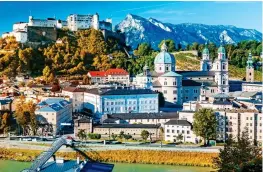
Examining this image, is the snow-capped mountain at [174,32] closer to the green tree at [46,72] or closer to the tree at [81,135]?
the green tree at [46,72]

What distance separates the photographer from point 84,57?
997 inches

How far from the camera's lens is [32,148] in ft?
→ 42.6

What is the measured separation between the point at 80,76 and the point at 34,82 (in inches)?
109

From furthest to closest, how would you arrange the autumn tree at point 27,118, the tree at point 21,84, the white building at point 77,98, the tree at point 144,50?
the tree at point 144,50 < the tree at point 21,84 < the white building at point 77,98 < the autumn tree at point 27,118

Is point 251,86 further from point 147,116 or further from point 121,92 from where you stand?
point 147,116

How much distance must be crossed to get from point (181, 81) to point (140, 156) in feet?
24.3

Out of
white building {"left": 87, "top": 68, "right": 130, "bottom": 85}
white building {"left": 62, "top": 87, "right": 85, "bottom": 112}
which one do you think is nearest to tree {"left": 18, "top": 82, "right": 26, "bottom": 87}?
white building {"left": 87, "top": 68, "right": 130, "bottom": 85}

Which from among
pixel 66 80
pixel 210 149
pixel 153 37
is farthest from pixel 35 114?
pixel 153 37

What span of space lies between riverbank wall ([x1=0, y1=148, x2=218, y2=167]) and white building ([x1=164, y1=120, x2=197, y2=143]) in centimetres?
130

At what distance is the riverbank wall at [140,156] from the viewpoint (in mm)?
12108

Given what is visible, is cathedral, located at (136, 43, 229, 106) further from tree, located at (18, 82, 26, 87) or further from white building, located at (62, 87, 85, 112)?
tree, located at (18, 82, 26, 87)

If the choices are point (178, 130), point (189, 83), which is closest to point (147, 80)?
point (189, 83)

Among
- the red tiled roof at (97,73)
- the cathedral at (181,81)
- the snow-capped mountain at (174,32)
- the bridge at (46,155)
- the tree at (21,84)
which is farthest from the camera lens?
the snow-capped mountain at (174,32)

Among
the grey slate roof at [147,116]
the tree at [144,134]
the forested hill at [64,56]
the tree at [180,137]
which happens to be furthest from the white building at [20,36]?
the tree at [180,137]
